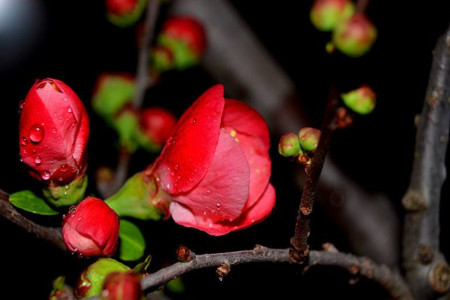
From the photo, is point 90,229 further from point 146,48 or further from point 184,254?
point 146,48

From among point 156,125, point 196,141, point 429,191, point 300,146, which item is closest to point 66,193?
point 196,141

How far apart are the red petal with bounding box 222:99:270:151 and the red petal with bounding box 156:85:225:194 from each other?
2.7 inches

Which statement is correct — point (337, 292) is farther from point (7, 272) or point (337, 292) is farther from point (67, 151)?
point (67, 151)

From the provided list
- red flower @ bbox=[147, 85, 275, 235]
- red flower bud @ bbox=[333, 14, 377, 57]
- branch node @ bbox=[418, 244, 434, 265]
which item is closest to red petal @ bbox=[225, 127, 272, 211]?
red flower @ bbox=[147, 85, 275, 235]

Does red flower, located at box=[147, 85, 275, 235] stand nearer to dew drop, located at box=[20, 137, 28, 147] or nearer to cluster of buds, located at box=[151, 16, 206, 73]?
dew drop, located at box=[20, 137, 28, 147]

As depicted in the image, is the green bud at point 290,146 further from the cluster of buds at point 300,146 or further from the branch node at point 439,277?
the branch node at point 439,277

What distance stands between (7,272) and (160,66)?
0.46 meters

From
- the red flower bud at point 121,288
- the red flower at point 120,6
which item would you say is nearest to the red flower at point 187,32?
the red flower at point 120,6

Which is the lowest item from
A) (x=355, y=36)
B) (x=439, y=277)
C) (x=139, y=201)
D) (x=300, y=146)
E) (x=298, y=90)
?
(x=439, y=277)

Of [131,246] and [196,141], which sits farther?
[131,246]

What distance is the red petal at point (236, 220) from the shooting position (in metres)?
0.62

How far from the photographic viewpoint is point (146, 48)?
39.6 inches

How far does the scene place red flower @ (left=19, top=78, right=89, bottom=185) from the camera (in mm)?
545

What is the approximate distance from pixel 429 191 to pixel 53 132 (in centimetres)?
55
